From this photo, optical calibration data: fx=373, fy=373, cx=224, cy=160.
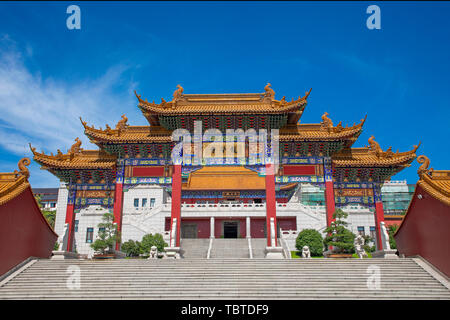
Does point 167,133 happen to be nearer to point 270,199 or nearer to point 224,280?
point 270,199

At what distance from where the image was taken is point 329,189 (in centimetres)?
1948

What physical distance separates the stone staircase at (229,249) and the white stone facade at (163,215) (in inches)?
101

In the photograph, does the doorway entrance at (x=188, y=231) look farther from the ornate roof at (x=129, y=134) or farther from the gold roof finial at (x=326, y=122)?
the gold roof finial at (x=326, y=122)

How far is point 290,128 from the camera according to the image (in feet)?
67.9

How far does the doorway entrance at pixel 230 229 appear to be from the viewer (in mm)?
28453

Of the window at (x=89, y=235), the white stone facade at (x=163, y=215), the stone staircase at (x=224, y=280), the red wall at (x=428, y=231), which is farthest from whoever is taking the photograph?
the window at (x=89, y=235)

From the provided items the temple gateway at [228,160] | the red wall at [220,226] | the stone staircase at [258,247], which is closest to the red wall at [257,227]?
the red wall at [220,226]

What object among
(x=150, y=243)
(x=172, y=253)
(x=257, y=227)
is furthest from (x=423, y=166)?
(x=257, y=227)

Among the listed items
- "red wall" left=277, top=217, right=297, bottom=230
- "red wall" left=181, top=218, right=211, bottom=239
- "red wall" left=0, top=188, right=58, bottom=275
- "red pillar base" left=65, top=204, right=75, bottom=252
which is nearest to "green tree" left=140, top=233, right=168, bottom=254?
"red pillar base" left=65, top=204, right=75, bottom=252

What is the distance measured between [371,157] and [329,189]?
339 centimetres

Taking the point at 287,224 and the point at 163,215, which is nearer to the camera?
the point at 163,215
